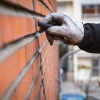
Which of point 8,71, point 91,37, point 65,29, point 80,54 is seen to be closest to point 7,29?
point 8,71

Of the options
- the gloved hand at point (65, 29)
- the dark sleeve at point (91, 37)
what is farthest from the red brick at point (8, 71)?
the dark sleeve at point (91, 37)

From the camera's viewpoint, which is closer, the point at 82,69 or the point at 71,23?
the point at 71,23

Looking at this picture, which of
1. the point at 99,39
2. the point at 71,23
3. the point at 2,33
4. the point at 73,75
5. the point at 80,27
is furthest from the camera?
the point at 73,75

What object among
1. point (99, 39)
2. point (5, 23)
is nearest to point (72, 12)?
point (99, 39)

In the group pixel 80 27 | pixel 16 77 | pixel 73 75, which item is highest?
pixel 80 27

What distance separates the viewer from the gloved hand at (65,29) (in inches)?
58.6

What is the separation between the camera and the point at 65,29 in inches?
59.2

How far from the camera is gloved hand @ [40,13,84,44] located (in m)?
1.49

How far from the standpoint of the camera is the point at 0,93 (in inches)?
27.7

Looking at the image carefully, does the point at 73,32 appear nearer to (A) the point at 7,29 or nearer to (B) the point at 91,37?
(B) the point at 91,37

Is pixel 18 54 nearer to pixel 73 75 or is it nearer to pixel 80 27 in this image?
pixel 80 27

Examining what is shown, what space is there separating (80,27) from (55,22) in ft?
0.55

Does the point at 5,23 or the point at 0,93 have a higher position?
the point at 5,23

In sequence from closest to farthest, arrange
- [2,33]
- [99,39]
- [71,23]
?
[2,33] → [71,23] → [99,39]
